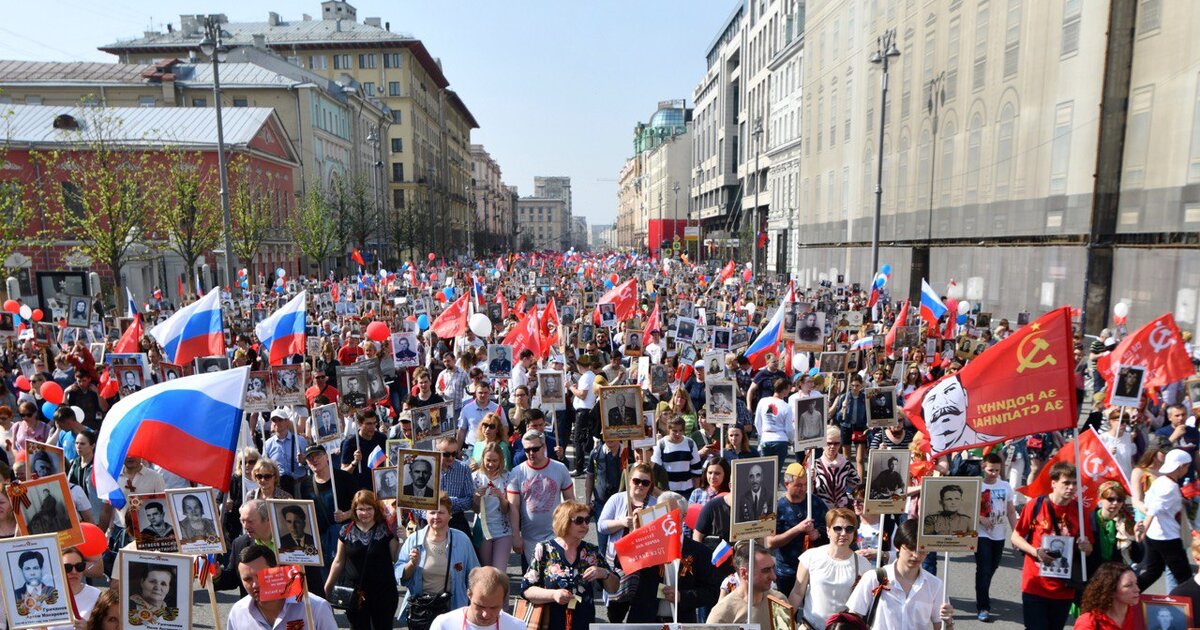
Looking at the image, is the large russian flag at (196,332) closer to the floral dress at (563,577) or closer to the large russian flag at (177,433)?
the large russian flag at (177,433)

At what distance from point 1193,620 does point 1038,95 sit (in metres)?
23.7

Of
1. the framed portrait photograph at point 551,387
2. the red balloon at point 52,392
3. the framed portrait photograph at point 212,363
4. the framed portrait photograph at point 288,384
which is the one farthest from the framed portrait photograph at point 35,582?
the framed portrait photograph at point 212,363

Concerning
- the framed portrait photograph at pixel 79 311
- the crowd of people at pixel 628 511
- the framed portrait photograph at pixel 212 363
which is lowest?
the crowd of people at pixel 628 511

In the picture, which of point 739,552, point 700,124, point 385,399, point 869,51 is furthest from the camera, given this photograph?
point 700,124

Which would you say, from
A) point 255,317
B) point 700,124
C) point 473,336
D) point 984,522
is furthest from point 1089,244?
point 700,124

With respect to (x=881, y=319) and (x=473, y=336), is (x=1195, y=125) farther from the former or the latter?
(x=473, y=336)

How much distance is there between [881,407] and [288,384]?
6.82 metres

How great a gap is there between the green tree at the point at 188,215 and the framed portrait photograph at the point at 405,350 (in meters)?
20.4

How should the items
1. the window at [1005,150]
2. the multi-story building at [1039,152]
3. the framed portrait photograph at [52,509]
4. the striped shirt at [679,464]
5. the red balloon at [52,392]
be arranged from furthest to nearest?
the window at [1005,150] < the multi-story building at [1039,152] < the red balloon at [52,392] < the striped shirt at [679,464] < the framed portrait photograph at [52,509]

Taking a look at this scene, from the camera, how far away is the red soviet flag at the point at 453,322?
1462cm

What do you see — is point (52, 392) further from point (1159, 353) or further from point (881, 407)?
point (1159, 353)

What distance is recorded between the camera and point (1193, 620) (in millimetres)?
4824

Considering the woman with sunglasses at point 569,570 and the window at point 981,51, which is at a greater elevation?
the window at point 981,51

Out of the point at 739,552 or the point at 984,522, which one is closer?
the point at 739,552
